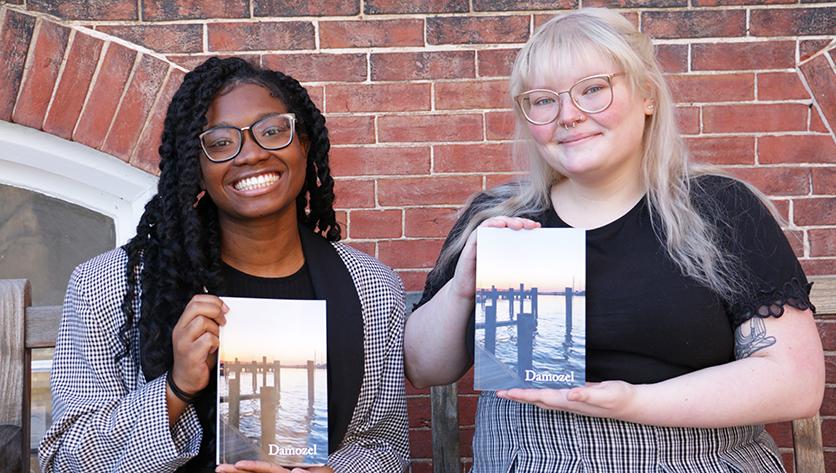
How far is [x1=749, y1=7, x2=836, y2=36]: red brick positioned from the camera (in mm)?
3205

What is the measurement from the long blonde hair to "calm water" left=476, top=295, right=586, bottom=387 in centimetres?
31

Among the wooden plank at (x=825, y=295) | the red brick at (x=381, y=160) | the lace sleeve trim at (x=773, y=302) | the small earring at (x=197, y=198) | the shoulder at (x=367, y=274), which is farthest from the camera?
the red brick at (x=381, y=160)

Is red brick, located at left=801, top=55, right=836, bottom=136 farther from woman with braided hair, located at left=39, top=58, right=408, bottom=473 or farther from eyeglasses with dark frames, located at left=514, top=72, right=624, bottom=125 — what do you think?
woman with braided hair, located at left=39, top=58, right=408, bottom=473

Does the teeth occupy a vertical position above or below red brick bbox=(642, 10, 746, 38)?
below

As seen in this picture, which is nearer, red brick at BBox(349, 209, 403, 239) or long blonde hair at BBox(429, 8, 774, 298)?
long blonde hair at BBox(429, 8, 774, 298)

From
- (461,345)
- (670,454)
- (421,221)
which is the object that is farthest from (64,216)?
(670,454)

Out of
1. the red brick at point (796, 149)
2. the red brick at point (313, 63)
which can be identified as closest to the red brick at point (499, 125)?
the red brick at point (313, 63)

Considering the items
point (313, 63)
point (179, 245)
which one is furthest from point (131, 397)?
point (313, 63)

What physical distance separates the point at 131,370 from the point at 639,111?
1352mm

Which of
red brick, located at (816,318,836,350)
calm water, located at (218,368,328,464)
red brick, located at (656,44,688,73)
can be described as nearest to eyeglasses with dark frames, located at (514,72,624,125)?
calm water, located at (218,368,328,464)

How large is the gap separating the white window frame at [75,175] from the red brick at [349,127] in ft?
2.09

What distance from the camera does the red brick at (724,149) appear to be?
10.6 ft

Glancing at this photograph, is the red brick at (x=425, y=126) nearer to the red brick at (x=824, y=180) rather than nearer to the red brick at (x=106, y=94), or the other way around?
the red brick at (x=106, y=94)

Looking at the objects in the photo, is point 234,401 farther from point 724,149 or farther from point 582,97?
point 724,149
